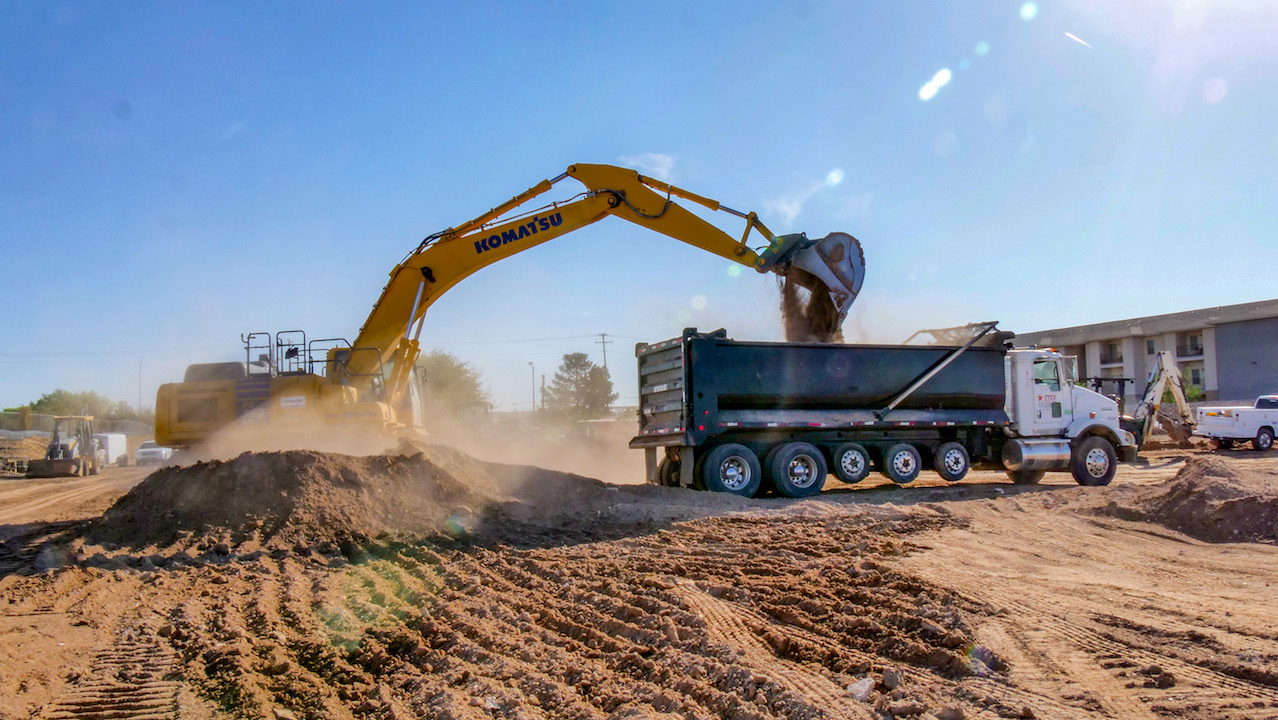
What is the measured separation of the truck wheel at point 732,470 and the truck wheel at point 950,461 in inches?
158

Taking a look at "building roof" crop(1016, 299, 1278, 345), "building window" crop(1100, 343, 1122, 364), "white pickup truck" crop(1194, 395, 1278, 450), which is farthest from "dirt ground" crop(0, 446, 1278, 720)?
"building window" crop(1100, 343, 1122, 364)

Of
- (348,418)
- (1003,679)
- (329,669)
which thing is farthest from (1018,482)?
(329,669)

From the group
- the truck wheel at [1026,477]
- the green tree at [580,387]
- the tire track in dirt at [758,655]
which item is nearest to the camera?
the tire track in dirt at [758,655]

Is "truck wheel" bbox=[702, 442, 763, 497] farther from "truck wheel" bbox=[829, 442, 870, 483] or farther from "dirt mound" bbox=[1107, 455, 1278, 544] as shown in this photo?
"dirt mound" bbox=[1107, 455, 1278, 544]

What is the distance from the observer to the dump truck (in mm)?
14750

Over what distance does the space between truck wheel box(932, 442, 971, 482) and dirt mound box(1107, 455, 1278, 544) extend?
12.5 feet

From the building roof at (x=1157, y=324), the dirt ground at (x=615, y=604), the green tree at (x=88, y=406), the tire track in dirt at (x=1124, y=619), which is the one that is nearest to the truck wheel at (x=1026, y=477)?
the dirt ground at (x=615, y=604)

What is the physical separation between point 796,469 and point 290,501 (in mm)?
8445

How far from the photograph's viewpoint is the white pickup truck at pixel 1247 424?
2772cm

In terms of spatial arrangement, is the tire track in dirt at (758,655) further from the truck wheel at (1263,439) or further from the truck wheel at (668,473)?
the truck wheel at (1263,439)

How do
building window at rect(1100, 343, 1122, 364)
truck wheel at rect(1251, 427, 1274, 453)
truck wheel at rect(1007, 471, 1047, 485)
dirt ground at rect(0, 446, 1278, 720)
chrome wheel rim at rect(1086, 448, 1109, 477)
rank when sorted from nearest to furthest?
1. dirt ground at rect(0, 446, 1278, 720)
2. chrome wheel rim at rect(1086, 448, 1109, 477)
3. truck wheel at rect(1007, 471, 1047, 485)
4. truck wheel at rect(1251, 427, 1274, 453)
5. building window at rect(1100, 343, 1122, 364)

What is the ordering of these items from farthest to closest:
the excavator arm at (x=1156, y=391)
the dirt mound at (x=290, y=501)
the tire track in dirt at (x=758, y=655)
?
the excavator arm at (x=1156, y=391)
the dirt mound at (x=290, y=501)
the tire track in dirt at (x=758, y=655)

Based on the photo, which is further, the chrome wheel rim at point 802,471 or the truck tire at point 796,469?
the chrome wheel rim at point 802,471

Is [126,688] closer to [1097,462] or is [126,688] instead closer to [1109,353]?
[1097,462]
